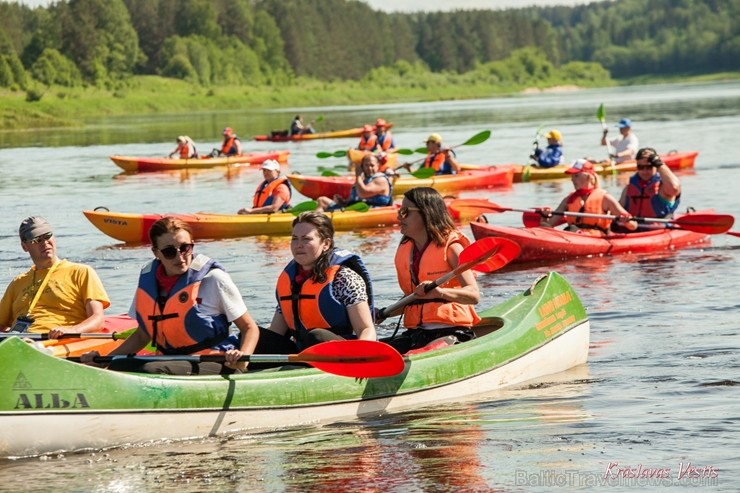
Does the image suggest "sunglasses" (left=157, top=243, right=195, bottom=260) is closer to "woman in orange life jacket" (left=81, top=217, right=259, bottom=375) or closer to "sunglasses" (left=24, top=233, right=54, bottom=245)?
"woman in orange life jacket" (left=81, top=217, right=259, bottom=375)

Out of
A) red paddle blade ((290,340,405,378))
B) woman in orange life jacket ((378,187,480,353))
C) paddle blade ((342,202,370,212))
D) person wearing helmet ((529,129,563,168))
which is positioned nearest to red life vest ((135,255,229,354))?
red paddle blade ((290,340,405,378))

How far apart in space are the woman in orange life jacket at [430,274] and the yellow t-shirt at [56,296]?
80.0 inches

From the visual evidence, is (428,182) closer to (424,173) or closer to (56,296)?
(424,173)

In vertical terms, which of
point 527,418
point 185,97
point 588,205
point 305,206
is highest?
point 588,205

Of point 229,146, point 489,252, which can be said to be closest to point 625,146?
point 229,146

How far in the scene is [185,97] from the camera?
3228 inches

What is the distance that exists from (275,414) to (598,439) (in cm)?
186

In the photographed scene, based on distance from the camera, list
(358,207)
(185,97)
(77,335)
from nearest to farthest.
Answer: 1. (77,335)
2. (358,207)
3. (185,97)

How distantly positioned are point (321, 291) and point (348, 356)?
501 mm

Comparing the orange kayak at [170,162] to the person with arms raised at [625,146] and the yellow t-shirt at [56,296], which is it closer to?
the person with arms raised at [625,146]

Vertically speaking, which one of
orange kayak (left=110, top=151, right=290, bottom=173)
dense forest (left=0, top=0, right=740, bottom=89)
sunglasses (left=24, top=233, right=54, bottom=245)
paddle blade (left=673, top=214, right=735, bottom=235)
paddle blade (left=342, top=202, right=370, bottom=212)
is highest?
dense forest (left=0, top=0, right=740, bottom=89)

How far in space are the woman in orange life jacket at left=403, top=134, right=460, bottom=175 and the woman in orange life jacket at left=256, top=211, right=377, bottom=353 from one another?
45.3 ft

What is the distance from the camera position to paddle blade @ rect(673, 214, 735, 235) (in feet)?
45.1

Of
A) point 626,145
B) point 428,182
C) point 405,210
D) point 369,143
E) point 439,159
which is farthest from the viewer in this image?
point 369,143
